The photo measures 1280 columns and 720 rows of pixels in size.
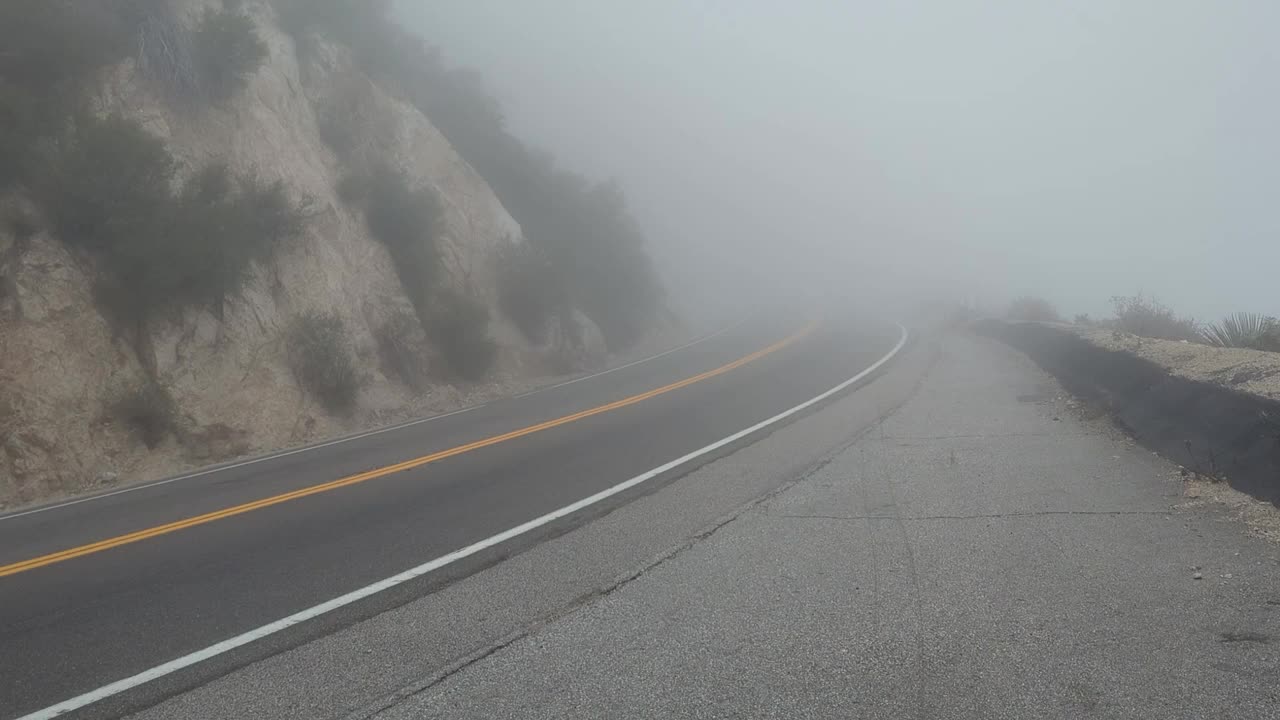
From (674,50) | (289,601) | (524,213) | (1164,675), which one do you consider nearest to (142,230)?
(289,601)

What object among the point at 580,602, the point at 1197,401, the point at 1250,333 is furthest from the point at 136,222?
the point at 1250,333

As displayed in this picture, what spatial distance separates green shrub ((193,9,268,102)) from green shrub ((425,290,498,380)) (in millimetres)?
6203

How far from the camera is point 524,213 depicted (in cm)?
2680

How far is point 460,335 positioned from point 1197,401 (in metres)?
14.2

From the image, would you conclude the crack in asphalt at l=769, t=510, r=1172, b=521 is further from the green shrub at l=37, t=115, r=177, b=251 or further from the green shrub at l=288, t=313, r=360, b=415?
the green shrub at l=37, t=115, r=177, b=251

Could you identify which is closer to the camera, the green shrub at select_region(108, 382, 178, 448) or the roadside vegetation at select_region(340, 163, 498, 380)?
the green shrub at select_region(108, 382, 178, 448)

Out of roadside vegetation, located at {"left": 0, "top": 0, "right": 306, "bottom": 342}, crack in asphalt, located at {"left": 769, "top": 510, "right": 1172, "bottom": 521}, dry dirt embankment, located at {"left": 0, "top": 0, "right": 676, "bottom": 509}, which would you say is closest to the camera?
crack in asphalt, located at {"left": 769, "top": 510, "right": 1172, "bottom": 521}

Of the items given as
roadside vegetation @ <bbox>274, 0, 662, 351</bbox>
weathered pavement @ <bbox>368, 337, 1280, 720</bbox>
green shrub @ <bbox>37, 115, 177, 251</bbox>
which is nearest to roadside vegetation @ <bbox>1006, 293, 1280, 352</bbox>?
weathered pavement @ <bbox>368, 337, 1280, 720</bbox>

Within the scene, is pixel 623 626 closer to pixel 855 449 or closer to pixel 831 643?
pixel 831 643

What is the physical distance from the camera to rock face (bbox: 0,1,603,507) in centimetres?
1097

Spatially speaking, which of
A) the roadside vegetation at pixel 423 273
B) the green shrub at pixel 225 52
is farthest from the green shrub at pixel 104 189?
the roadside vegetation at pixel 423 273

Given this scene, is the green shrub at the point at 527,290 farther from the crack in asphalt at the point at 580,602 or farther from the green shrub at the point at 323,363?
the crack in asphalt at the point at 580,602

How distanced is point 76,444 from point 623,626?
34.7ft

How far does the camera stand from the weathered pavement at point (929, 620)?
3494 millimetres
